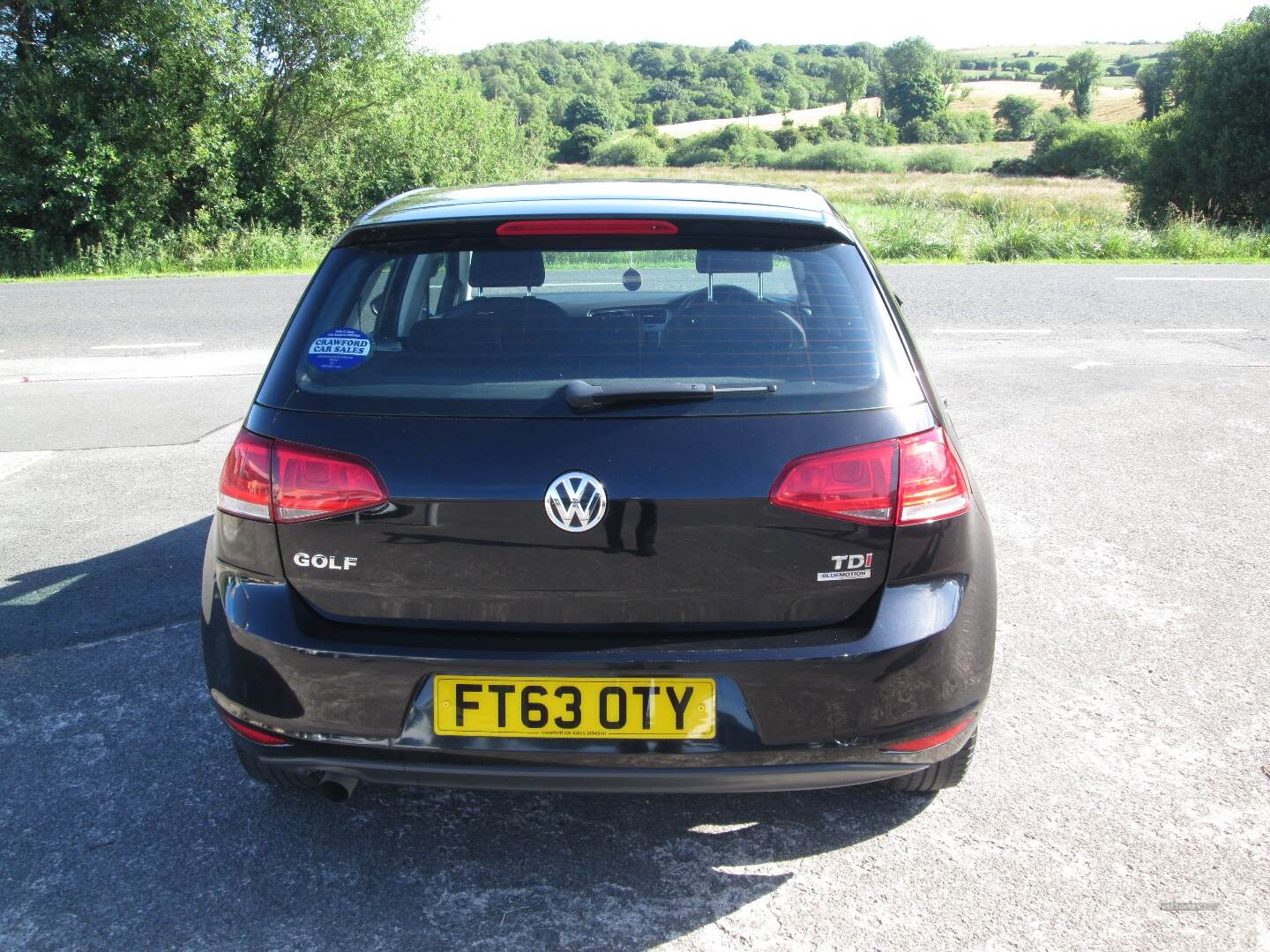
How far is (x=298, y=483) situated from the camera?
2.41 meters

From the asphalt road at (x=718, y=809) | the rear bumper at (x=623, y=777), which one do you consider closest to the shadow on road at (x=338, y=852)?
the asphalt road at (x=718, y=809)

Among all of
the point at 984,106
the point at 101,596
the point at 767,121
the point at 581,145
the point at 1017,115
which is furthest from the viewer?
the point at 984,106

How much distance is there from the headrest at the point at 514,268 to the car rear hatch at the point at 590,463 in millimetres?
171

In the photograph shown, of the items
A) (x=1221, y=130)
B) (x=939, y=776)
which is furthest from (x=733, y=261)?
(x=1221, y=130)

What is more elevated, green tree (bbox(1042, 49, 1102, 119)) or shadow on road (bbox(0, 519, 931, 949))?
green tree (bbox(1042, 49, 1102, 119))

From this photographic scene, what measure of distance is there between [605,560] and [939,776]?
3.62 ft

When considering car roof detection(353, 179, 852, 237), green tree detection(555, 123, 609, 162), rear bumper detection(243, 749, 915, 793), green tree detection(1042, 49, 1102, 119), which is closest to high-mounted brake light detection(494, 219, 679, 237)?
car roof detection(353, 179, 852, 237)

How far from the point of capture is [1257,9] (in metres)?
39.0

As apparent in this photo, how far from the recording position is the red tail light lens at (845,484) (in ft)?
7.64

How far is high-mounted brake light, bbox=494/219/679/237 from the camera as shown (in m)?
2.61

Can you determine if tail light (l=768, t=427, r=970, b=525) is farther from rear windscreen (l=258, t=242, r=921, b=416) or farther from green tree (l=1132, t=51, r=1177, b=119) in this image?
green tree (l=1132, t=51, r=1177, b=119)

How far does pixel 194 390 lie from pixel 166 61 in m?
15.9

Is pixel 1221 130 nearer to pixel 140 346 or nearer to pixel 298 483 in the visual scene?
pixel 140 346

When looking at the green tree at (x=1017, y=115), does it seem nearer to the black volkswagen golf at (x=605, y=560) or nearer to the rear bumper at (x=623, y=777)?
the black volkswagen golf at (x=605, y=560)
